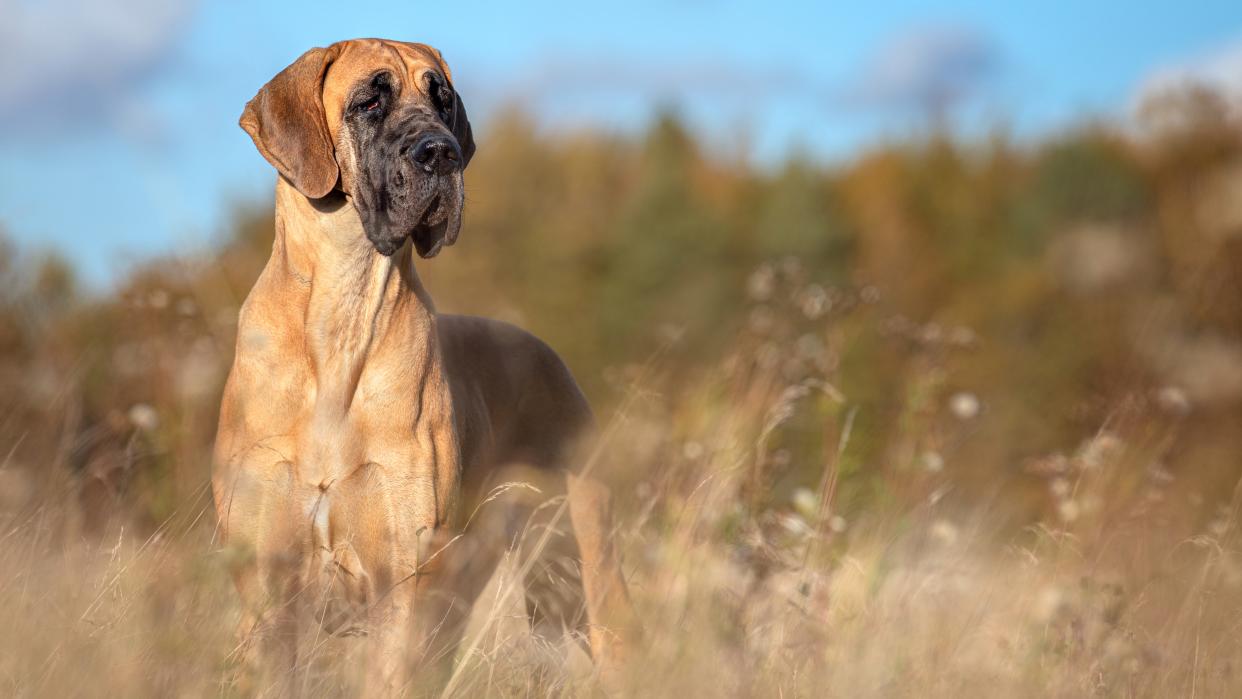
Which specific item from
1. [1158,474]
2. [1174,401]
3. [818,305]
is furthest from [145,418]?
[1174,401]

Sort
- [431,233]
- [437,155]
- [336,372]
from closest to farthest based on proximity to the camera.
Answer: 1. [336,372]
2. [437,155]
3. [431,233]

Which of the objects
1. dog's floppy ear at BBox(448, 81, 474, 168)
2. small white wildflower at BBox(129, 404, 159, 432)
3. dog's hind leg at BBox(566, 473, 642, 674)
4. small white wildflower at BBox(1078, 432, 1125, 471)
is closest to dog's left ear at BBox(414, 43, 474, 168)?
dog's floppy ear at BBox(448, 81, 474, 168)

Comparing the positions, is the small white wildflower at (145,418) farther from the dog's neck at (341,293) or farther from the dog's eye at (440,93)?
the dog's eye at (440,93)

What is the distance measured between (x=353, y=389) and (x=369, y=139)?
80 cm

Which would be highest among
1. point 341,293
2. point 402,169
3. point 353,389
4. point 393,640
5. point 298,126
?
point 298,126

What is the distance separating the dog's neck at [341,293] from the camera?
4.01 meters

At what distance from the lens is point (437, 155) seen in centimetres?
414

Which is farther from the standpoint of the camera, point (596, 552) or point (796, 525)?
point (596, 552)

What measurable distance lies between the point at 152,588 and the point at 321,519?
53 centimetres

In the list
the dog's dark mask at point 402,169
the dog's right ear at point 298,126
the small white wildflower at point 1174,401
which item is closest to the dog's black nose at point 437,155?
the dog's dark mask at point 402,169

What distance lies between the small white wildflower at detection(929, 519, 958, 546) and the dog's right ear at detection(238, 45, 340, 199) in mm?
2572

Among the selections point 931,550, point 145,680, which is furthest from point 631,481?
point 145,680

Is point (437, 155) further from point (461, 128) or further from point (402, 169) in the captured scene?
point (461, 128)

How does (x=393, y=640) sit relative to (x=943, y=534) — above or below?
above
